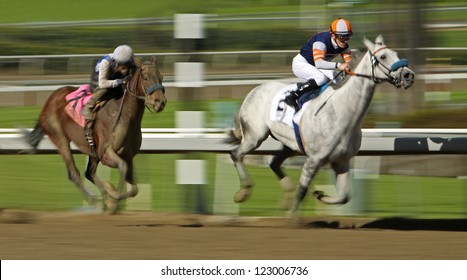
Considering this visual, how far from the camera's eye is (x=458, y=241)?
23.2 feet

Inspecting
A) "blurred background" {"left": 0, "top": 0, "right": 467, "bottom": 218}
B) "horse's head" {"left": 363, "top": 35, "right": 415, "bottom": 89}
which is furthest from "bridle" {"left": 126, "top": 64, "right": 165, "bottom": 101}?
"horse's head" {"left": 363, "top": 35, "right": 415, "bottom": 89}

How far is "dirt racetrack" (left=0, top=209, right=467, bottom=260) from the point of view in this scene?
6.57m

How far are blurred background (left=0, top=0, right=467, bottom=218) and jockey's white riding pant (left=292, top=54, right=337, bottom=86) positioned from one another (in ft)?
3.04

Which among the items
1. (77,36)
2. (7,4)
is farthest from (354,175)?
(7,4)

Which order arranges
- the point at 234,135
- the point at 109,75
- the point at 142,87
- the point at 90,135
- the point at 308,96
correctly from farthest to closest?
the point at 234,135, the point at 90,135, the point at 109,75, the point at 308,96, the point at 142,87

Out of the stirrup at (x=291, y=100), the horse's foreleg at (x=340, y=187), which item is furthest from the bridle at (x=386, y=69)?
the horse's foreleg at (x=340, y=187)

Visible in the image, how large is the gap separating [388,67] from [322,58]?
665mm

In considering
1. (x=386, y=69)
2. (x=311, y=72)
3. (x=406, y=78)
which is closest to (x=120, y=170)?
(x=311, y=72)

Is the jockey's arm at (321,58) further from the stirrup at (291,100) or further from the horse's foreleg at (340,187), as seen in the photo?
the horse's foreleg at (340,187)

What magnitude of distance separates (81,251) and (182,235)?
104 centimetres

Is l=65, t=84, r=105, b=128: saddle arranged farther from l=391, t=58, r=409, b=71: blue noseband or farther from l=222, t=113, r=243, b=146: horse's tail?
l=391, t=58, r=409, b=71: blue noseband

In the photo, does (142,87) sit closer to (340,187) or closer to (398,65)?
(340,187)

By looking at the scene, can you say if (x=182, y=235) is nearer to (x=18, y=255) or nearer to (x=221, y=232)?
(x=221, y=232)

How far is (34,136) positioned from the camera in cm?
916
